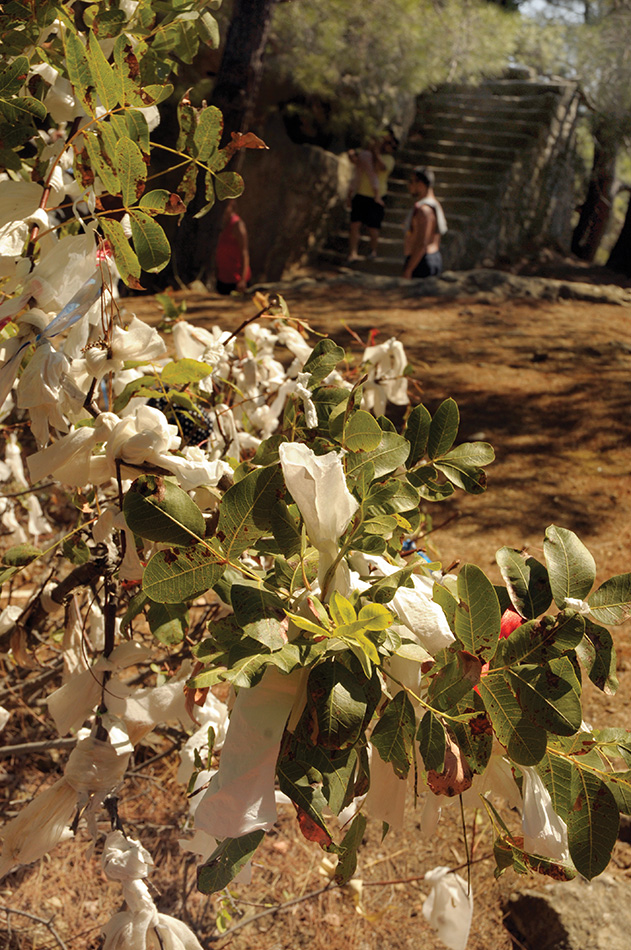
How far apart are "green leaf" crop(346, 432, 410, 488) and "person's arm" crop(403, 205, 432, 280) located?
601cm

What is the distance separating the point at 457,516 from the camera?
1068mm

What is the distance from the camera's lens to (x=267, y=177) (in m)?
9.61

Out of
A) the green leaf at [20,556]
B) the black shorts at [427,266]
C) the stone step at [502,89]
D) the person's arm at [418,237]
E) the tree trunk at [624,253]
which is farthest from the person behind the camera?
the stone step at [502,89]

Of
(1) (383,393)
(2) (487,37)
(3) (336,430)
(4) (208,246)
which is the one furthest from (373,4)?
(3) (336,430)

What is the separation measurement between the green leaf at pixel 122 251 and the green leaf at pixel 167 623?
13.0 inches

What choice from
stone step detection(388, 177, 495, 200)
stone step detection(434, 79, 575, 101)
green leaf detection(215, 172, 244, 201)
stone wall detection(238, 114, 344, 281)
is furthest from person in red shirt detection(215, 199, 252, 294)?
stone step detection(434, 79, 575, 101)

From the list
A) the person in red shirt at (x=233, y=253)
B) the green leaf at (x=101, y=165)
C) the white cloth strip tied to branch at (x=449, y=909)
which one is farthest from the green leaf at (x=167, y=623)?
the person in red shirt at (x=233, y=253)

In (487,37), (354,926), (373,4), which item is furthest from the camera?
(487,37)

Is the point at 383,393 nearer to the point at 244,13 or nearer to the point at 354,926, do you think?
the point at 354,926

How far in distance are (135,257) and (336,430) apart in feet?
0.94

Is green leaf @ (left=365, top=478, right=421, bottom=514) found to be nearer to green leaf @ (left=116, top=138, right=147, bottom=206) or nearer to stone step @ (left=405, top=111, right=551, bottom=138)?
green leaf @ (left=116, top=138, right=147, bottom=206)

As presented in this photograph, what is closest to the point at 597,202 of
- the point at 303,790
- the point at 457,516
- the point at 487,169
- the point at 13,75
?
the point at 487,169

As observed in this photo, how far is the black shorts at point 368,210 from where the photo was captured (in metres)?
9.15

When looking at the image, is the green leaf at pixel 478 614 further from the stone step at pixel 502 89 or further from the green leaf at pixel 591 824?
the stone step at pixel 502 89
